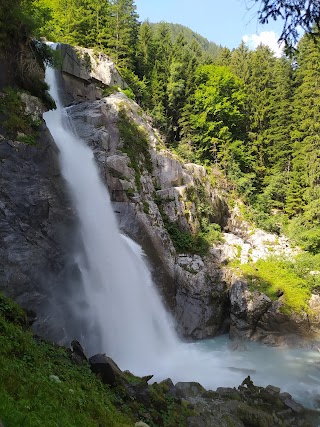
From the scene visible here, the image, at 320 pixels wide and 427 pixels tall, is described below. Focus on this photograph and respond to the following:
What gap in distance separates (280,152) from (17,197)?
28.2 meters

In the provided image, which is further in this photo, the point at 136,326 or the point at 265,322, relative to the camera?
the point at 265,322

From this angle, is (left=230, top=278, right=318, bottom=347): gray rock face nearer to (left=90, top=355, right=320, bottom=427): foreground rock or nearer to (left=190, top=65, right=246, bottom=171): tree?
(left=90, top=355, right=320, bottom=427): foreground rock

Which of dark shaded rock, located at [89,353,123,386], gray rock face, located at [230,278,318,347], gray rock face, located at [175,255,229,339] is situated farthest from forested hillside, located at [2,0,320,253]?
dark shaded rock, located at [89,353,123,386]

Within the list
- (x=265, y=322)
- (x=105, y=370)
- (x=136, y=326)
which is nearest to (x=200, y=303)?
(x=265, y=322)

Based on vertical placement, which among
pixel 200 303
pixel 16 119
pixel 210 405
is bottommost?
pixel 210 405

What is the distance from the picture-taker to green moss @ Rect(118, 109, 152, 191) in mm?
20759

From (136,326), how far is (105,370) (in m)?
6.32

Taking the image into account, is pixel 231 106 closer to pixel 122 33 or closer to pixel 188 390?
pixel 122 33

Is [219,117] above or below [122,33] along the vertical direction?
below

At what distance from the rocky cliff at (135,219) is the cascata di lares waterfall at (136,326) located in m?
0.97

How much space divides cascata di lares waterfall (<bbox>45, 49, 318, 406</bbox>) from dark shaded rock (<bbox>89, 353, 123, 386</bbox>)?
12.4 ft

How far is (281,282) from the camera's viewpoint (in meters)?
18.2

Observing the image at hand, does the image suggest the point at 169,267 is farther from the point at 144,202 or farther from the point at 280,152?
the point at 280,152

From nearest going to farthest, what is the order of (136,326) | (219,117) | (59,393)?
(59,393)
(136,326)
(219,117)
